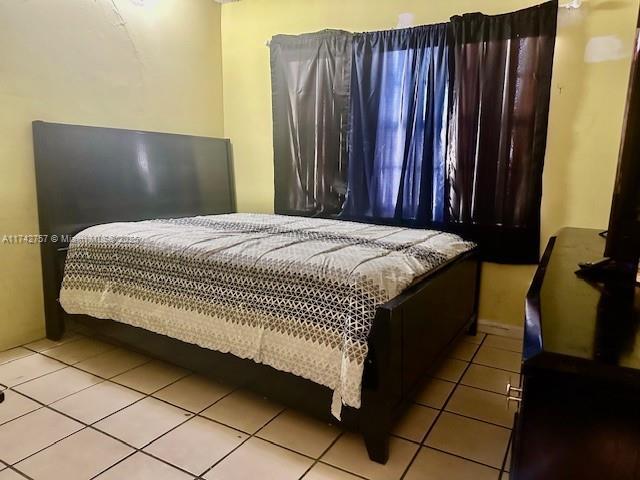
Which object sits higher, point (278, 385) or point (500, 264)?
point (500, 264)

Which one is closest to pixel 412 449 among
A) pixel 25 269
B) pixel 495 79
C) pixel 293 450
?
pixel 293 450

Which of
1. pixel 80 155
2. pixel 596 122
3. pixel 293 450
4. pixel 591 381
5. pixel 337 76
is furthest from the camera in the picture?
pixel 337 76

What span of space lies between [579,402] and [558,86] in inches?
94.8

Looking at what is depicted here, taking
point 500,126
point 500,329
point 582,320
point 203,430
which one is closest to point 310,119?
point 500,126

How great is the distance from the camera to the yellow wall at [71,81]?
7.82 feet

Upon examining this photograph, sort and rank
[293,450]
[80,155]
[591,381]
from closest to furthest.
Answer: [591,381] → [293,450] → [80,155]

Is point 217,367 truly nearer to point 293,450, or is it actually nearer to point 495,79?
point 293,450

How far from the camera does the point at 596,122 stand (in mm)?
2453

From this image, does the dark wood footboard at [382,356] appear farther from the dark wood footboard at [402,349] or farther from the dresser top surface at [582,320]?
the dresser top surface at [582,320]

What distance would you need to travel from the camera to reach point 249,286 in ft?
6.03

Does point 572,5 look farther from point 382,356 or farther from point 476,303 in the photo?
point 382,356

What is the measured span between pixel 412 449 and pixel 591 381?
1.20 metres

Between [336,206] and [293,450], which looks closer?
[293,450]

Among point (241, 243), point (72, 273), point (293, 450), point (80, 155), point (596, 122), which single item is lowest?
point (293, 450)
